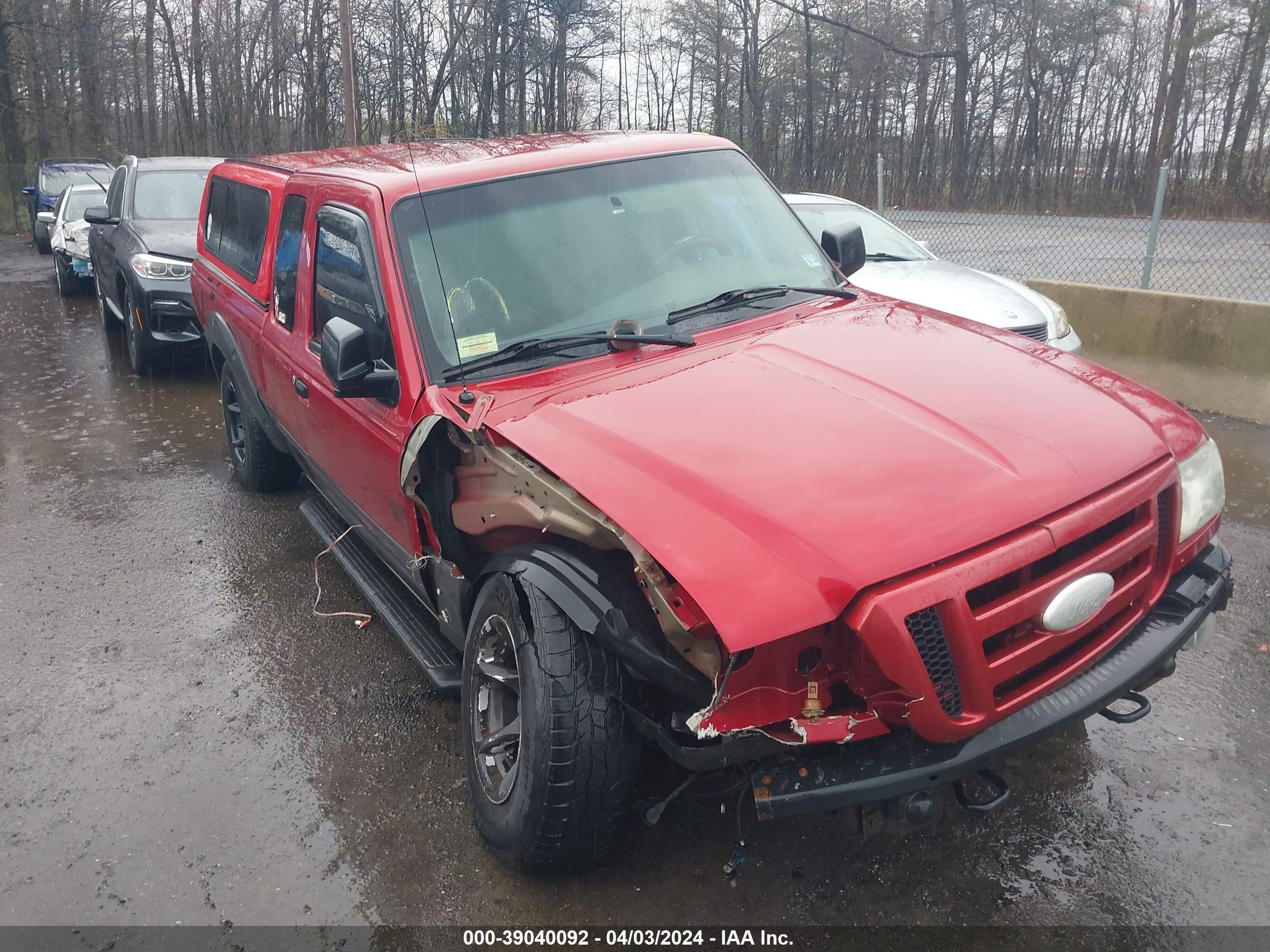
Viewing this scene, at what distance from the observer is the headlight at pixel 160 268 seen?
853cm

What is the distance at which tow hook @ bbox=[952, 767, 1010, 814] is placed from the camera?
2.39m

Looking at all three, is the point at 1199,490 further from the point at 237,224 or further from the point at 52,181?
the point at 52,181

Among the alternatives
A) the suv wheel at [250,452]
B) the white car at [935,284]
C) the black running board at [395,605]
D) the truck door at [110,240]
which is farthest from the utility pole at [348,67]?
the black running board at [395,605]

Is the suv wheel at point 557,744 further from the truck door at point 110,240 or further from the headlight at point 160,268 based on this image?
the truck door at point 110,240

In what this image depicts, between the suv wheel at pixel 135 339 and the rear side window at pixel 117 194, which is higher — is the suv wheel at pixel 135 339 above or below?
below

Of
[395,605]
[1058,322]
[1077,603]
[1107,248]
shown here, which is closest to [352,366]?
[395,605]

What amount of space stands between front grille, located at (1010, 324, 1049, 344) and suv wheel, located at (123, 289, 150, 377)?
24.5ft

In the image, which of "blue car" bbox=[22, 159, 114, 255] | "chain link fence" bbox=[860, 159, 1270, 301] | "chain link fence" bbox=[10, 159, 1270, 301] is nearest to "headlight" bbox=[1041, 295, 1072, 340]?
"chain link fence" bbox=[860, 159, 1270, 301]

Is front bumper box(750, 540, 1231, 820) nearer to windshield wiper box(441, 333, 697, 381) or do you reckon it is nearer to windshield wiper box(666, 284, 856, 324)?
windshield wiper box(441, 333, 697, 381)

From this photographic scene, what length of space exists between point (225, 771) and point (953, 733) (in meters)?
2.57

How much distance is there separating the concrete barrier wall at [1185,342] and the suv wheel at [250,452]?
6.05 metres

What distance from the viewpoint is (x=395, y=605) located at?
377 centimetres

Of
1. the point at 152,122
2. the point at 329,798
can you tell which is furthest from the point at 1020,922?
the point at 152,122

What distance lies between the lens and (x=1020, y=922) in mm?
2576
